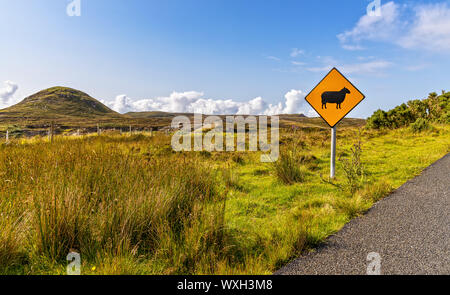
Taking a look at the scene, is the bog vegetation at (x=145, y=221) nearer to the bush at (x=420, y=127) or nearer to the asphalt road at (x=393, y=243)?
the asphalt road at (x=393, y=243)

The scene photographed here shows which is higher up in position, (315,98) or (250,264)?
(315,98)

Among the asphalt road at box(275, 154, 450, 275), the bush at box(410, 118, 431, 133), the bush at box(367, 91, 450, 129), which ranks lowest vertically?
the asphalt road at box(275, 154, 450, 275)

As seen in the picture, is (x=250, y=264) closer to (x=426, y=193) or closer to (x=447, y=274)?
(x=447, y=274)

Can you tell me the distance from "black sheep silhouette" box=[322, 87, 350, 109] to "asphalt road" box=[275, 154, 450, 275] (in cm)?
371

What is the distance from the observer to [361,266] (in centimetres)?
290

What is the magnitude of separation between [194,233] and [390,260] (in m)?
2.37

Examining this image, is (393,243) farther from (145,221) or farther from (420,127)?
(420,127)

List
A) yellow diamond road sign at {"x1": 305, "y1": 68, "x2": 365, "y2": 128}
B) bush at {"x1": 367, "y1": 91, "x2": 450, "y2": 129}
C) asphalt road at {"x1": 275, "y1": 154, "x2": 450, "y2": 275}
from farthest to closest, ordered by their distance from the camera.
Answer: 1. bush at {"x1": 367, "y1": 91, "x2": 450, "y2": 129}
2. yellow diamond road sign at {"x1": 305, "y1": 68, "x2": 365, "y2": 128}
3. asphalt road at {"x1": 275, "y1": 154, "x2": 450, "y2": 275}

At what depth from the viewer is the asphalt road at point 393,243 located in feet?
9.44

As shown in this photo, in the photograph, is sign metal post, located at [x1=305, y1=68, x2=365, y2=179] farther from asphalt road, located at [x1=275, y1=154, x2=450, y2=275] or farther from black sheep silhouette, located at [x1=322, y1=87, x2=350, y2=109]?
asphalt road, located at [x1=275, y1=154, x2=450, y2=275]

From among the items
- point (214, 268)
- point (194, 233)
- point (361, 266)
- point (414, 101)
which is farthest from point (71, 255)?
point (414, 101)

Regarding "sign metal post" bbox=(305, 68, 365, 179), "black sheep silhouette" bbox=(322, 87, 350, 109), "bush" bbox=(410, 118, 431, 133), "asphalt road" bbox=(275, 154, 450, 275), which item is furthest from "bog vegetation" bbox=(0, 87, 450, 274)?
"bush" bbox=(410, 118, 431, 133)

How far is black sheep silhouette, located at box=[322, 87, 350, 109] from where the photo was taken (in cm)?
816
